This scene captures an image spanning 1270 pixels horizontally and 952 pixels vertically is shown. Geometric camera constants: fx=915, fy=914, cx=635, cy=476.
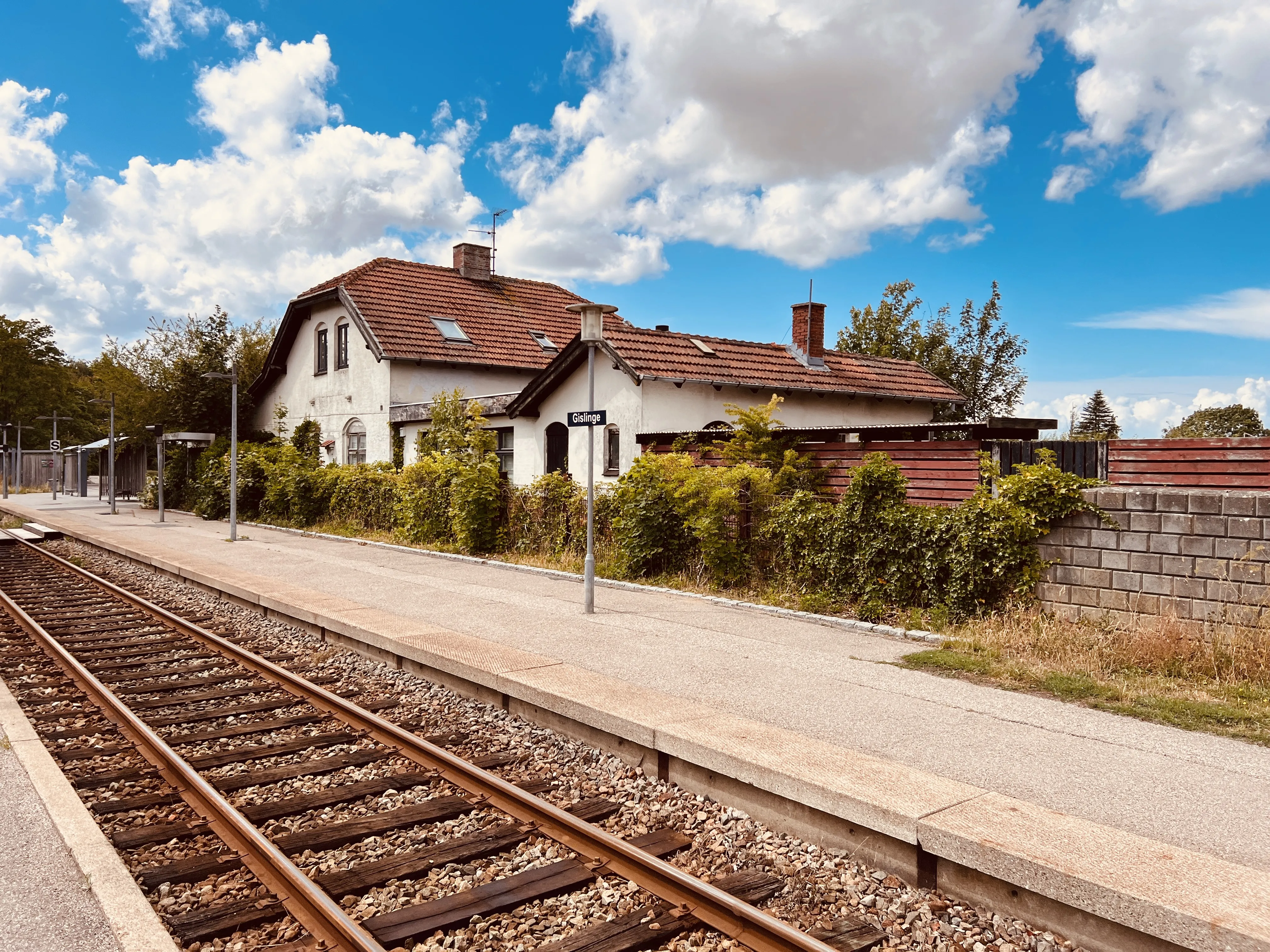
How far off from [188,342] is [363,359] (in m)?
13.3

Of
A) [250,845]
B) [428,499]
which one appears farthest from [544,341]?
[250,845]

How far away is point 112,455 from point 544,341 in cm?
1440

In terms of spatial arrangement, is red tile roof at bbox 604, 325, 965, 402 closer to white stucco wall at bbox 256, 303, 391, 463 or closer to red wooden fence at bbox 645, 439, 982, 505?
red wooden fence at bbox 645, 439, 982, 505

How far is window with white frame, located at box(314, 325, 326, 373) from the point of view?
29781 mm

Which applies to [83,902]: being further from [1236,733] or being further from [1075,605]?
[1075,605]

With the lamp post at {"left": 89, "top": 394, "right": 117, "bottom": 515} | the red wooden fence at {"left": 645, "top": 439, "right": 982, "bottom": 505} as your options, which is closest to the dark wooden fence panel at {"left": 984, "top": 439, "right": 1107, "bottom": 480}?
the red wooden fence at {"left": 645, "top": 439, "right": 982, "bottom": 505}

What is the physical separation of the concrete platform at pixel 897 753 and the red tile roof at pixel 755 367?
7.81 metres

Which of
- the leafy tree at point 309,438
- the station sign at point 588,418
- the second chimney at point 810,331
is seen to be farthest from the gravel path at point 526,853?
the leafy tree at point 309,438

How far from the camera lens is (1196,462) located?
11.8m

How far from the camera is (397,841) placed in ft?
16.4

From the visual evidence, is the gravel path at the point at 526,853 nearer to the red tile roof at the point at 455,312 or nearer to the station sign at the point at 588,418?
the station sign at the point at 588,418

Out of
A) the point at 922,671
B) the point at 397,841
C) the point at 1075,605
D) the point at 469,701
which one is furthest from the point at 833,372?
the point at 397,841

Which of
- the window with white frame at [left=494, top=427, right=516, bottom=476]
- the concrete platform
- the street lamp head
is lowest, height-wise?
the concrete platform

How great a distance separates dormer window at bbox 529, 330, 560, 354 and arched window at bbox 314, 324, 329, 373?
6668 mm
